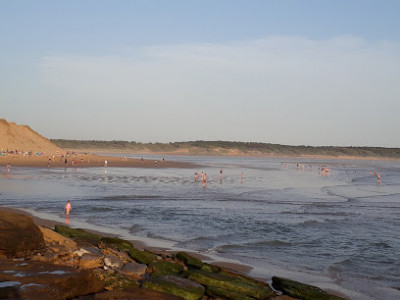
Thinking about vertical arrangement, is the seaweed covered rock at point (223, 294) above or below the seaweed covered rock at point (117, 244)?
below

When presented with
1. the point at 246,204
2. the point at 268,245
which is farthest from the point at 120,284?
the point at 246,204

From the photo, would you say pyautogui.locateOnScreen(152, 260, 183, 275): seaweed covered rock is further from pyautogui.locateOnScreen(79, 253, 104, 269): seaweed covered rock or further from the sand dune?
the sand dune

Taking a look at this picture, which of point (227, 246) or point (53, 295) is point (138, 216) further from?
point (53, 295)

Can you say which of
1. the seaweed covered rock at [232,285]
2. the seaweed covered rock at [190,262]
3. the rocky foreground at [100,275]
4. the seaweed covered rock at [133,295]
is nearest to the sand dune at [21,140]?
the seaweed covered rock at [190,262]

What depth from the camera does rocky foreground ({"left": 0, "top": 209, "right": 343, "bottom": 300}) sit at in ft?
22.6

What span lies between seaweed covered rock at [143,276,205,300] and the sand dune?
10203cm

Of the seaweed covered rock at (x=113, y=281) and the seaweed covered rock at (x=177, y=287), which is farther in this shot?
the seaweed covered rock at (x=177, y=287)

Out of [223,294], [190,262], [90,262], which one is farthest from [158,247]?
[223,294]

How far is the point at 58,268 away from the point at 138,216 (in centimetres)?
1365

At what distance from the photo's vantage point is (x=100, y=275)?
324 inches

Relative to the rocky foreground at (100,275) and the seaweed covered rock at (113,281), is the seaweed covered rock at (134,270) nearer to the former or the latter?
the rocky foreground at (100,275)

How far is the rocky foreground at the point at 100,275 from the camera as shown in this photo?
6.88 meters

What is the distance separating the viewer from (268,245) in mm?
15547

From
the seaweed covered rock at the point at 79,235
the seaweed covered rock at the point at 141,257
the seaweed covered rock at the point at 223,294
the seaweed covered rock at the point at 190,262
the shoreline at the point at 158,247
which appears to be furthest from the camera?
the shoreline at the point at 158,247
